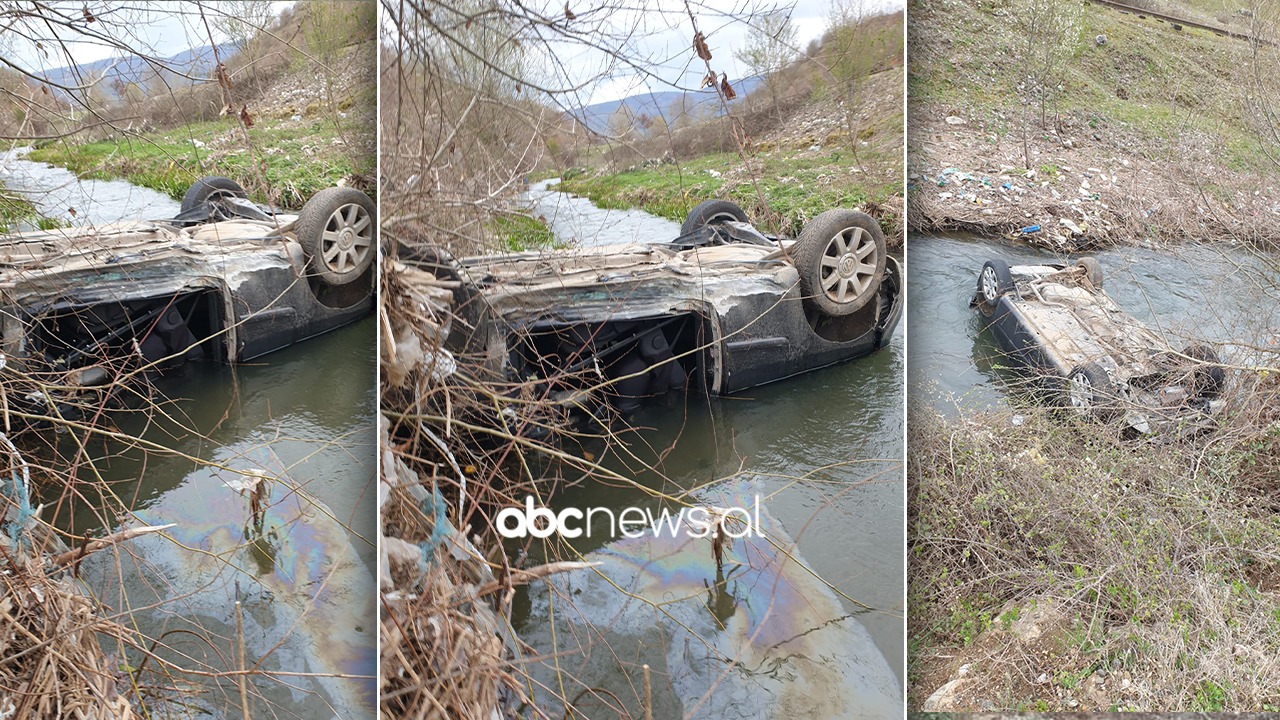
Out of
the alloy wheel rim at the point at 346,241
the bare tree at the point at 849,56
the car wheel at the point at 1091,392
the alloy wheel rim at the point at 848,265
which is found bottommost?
the car wheel at the point at 1091,392

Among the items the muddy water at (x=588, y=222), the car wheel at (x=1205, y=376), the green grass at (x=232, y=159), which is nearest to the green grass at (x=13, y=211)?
the green grass at (x=232, y=159)

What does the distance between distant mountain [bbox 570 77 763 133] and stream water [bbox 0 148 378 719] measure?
3.42 ft

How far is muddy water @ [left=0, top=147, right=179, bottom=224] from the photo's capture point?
130 inches

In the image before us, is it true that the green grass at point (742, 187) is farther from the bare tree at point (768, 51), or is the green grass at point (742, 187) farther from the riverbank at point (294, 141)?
the riverbank at point (294, 141)

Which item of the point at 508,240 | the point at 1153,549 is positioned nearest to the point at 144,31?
the point at 508,240

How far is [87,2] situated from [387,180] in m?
1.20

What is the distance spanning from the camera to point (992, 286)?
3674 millimetres

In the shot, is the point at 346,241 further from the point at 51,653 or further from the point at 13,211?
the point at 51,653

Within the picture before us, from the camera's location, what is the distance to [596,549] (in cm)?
330

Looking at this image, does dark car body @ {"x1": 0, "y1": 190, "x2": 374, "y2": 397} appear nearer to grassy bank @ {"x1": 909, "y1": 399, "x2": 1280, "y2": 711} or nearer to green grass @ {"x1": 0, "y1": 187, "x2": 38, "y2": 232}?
green grass @ {"x1": 0, "y1": 187, "x2": 38, "y2": 232}

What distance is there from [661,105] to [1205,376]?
7.37 ft

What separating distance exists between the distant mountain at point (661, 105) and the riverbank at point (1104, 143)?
35.5 inches

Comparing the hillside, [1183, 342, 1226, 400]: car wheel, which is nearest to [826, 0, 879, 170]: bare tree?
the hillside

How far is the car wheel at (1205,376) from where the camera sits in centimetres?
365
